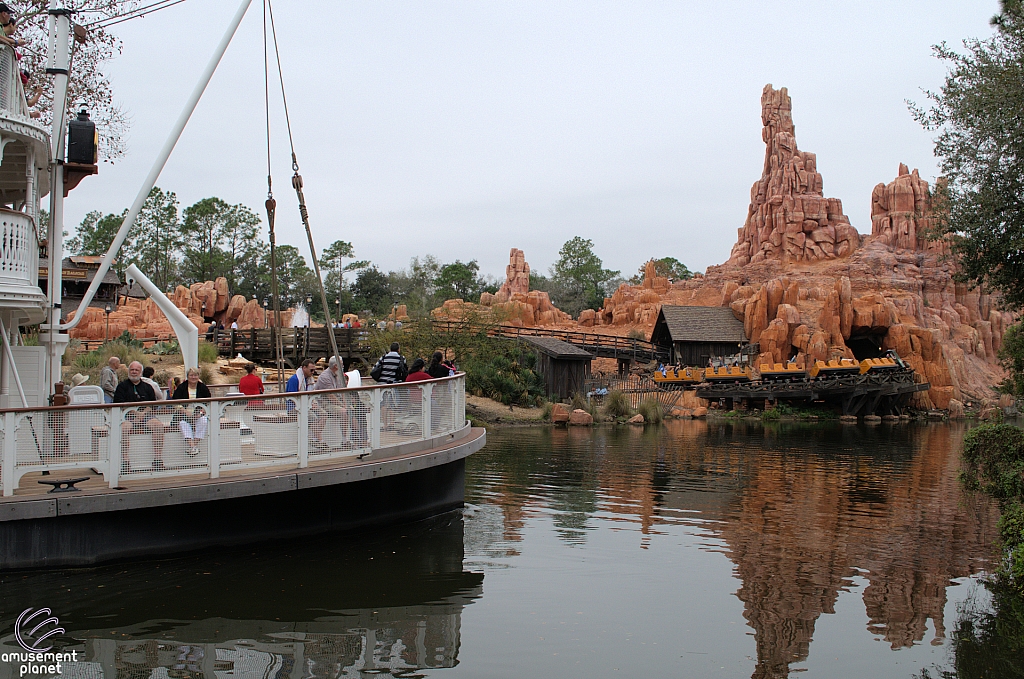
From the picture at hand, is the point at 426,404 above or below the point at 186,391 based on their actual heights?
below

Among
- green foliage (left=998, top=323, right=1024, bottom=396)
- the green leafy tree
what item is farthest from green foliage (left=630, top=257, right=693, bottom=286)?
green foliage (left=998, top=323, right=1024, bottom=396)

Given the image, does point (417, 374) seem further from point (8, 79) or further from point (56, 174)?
point (8, 79)

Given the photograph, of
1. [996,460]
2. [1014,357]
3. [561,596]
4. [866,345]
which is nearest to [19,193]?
[561,596]

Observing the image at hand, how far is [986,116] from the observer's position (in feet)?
42.2

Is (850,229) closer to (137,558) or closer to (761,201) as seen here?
(761,201)

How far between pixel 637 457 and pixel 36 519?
17.3 m

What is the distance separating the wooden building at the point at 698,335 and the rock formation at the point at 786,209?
29295 millimetres

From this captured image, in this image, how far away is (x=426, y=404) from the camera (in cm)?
1208

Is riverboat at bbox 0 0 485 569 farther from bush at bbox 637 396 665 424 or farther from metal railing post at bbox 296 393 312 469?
bush at bbox 637 396 665 424

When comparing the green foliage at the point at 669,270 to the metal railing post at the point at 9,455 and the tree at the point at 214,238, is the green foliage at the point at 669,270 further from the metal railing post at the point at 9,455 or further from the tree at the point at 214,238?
the metal railing post at the point at 9,455

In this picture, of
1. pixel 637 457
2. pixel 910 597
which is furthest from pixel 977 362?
pixel 910 597

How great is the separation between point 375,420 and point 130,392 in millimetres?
3074

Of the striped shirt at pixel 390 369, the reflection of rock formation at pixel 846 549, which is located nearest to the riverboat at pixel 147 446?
the striped shirt at pixel 390 369

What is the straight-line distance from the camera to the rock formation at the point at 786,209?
82875 mm
